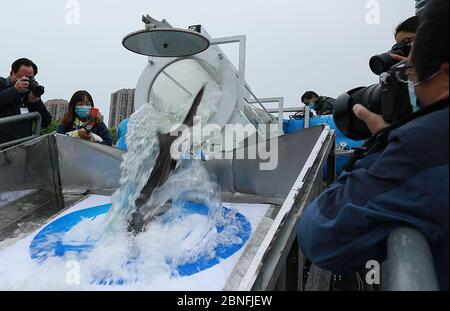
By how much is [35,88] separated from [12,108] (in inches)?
12.7

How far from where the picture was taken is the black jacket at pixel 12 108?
355 cm

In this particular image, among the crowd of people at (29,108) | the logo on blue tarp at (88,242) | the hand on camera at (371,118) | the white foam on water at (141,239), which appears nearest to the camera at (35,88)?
the crowd of people at (29,108)

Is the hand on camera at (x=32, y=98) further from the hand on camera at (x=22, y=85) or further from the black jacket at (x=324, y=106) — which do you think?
the black jacket at (x=324, y=106)

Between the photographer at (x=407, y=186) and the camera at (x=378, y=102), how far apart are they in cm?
4

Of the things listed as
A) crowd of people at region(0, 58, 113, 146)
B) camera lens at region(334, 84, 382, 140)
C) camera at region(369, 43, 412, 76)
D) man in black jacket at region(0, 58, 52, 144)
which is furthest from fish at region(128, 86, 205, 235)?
man in black jacket at region(0, 58, 52, 144)

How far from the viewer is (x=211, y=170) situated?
2934mm

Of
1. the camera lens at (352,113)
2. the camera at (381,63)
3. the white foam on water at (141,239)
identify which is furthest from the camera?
the white foam on water at (141,239)

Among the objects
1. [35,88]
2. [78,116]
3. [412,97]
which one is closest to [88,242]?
[412,97]

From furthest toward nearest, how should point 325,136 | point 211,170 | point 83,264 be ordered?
point 211,170 → point 325,136 → point 83,264

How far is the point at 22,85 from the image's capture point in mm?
3561

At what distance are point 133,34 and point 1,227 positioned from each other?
7.69 ft

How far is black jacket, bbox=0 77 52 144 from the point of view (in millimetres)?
3553
